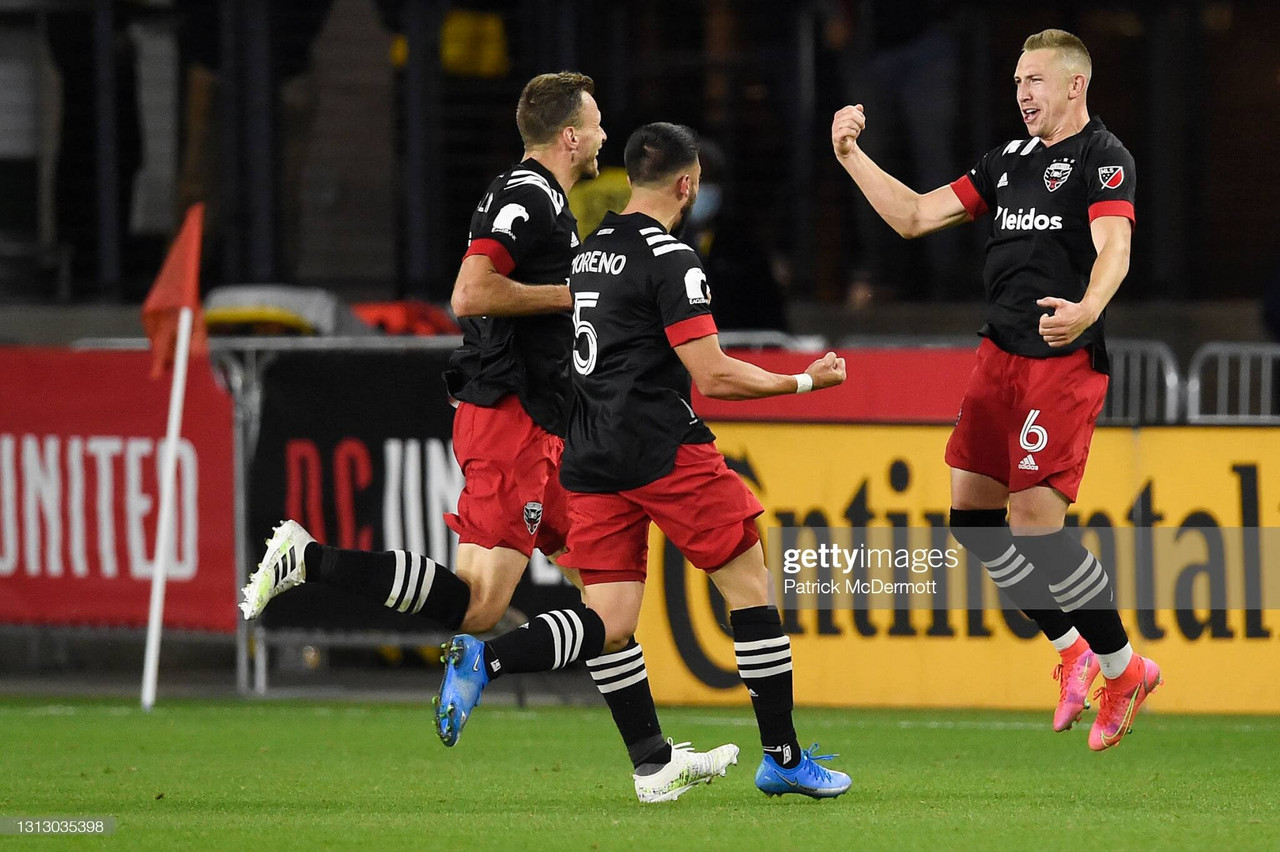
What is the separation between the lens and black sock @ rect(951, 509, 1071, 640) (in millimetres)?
7992

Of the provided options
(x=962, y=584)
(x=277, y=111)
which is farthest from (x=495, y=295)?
(x=277, y=111)

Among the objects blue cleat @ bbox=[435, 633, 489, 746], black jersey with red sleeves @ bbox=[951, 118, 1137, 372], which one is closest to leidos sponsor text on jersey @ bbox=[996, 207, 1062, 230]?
black jersey with red sleeves @ bbox=[951, 118, 1137, 372]

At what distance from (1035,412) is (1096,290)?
58cm

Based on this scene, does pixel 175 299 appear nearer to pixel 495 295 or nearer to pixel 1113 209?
pixel 495 295

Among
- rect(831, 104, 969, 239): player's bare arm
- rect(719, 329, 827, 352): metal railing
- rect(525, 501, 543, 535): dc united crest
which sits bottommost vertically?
rect(525, 501, 543, 535): dc united crest

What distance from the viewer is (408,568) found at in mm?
7637

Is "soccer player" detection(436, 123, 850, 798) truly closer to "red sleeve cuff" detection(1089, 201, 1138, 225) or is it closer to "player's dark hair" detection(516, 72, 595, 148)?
"player's dark hair" detection(516, 72, 595, 148)

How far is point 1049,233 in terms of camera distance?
7.77 metres

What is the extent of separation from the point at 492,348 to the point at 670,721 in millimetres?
2791

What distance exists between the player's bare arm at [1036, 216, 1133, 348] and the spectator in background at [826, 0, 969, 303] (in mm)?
9070

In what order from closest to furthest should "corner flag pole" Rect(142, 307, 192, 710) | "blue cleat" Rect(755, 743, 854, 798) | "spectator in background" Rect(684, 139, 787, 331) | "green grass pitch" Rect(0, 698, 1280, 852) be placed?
"green grass pitch" Rect(0, 698, 1280, 852), "blue cleat" Rect(755, 743, 854, 798), "corner flag pole" Rect(142, 307, 192, 710), "spectator in background" Rect(684, 139, 787, 331)

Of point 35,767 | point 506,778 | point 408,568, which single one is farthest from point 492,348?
point 35,767

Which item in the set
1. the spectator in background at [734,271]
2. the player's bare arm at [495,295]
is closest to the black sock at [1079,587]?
the player's bare arm at [495,295]

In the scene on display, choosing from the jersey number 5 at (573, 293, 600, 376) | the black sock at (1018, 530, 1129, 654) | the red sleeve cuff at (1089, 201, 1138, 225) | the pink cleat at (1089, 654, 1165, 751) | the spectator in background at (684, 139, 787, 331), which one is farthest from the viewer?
the spectator in background at (684, 139, 787, 331)
